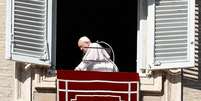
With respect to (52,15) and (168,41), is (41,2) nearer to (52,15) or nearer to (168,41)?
(52,15)

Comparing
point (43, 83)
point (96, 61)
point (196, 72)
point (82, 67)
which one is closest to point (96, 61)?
point (96, 61)

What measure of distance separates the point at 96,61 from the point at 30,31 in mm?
689

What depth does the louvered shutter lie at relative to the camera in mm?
14898

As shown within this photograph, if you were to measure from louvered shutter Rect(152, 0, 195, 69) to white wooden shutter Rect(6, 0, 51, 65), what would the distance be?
1034 millimetres

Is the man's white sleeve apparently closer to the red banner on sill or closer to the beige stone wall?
the red banner on sill

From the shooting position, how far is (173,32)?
49.1 ft

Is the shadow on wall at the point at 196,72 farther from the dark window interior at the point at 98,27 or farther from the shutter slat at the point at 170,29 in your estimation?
the dark window interior at the point at 98,27

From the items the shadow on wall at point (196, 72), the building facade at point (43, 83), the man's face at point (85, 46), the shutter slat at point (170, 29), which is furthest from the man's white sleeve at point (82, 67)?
the shadow on wall at point (196, 72)

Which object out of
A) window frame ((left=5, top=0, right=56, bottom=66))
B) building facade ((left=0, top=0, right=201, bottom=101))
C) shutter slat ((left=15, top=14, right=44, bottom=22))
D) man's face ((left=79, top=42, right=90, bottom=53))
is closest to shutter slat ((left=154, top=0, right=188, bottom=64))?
building facade ((left=0, top=0, right=201, bottom=101))

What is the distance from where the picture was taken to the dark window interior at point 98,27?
15336 millimetres

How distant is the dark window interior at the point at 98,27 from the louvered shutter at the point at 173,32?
0.41 m

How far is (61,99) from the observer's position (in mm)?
14750

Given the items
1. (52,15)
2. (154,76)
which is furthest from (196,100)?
(52,15)

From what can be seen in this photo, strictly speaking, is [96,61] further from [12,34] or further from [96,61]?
[12,34]
